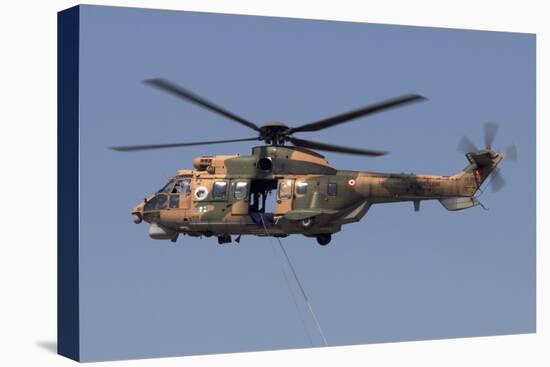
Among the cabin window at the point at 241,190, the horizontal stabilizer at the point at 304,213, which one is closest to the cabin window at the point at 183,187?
the cabin window at the point at 241,190

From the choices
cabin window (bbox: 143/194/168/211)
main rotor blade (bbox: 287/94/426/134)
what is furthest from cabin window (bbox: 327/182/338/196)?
cabin window (bbox: 143/194/168/211)

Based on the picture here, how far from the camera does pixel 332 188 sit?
35375 mm

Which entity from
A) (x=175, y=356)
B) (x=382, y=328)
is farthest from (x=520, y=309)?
(x=175, y=356)

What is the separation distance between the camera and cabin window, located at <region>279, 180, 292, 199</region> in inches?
1398

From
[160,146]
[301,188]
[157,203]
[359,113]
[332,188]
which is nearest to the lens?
[359,113]

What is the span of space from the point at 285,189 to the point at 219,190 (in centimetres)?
165

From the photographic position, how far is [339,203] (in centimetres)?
3531

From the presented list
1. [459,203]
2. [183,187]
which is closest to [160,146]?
[183,187]

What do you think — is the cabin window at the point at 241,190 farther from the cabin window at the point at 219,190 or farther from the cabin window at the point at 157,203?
the cabin window at the point at 157,203

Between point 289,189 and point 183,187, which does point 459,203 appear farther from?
point 183,187

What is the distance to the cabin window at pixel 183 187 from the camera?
36.6 meters

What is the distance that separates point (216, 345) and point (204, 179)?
4090 millimetres

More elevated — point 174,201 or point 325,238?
point 174,201

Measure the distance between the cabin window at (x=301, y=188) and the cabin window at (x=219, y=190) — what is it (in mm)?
1765
